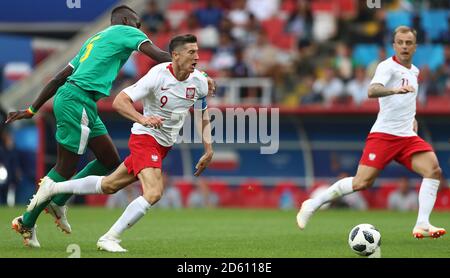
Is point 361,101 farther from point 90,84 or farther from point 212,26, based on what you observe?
point 90,84

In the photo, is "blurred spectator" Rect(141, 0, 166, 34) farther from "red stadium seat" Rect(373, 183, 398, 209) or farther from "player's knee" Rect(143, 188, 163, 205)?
"player's knee" Rect(143, 188, 163, 205)

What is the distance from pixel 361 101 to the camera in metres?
24.3

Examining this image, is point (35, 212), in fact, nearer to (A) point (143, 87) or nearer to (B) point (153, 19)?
(A) point (143, 87)

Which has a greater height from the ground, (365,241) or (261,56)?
(261,56)

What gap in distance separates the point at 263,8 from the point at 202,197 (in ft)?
20.2

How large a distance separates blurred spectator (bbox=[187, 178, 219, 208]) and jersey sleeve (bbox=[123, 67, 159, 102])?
46.4ft

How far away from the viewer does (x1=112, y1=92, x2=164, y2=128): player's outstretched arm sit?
1085cm

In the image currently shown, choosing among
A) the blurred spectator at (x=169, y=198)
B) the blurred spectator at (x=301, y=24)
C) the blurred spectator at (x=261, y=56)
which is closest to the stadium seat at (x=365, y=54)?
the blurred spectator at (x=301, y=24)

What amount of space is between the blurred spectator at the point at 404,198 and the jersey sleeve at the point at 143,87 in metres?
13.0

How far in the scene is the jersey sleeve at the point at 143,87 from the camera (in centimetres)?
1127

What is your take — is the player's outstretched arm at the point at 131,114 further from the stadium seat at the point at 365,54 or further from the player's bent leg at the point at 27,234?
the stadium seat at the point at 365,54

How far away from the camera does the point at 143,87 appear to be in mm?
11336

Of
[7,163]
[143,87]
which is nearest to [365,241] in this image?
[143,87]

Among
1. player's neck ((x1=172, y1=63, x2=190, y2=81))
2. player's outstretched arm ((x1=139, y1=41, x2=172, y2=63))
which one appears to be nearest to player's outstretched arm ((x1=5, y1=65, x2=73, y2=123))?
player's outstretched arm ((x1=139, y1=41, x2=172, y2=63))
